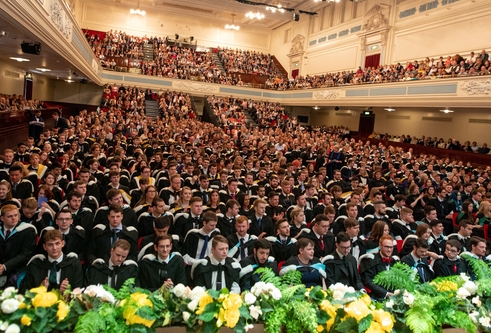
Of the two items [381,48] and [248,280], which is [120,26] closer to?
[381,48]

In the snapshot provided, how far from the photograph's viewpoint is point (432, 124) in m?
24.0

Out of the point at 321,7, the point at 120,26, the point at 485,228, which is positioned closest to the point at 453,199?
the point at 485,228

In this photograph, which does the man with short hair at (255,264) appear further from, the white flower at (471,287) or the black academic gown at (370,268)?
the white flower at (471,287)

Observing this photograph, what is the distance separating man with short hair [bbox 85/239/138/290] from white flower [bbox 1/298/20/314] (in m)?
1.86

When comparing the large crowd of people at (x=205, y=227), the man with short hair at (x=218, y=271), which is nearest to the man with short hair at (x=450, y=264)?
the large crowd of people at (x=205, y=227)

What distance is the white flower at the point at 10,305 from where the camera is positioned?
2.66 meters

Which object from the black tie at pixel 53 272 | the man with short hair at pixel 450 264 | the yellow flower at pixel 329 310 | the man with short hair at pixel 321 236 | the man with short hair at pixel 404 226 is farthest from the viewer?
the man with short hair at pixel 404 226

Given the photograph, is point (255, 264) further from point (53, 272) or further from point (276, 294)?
point (53, 272)

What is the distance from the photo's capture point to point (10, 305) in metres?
2.69

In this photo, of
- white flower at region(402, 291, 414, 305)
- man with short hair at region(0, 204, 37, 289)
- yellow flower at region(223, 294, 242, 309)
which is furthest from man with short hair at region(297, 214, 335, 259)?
man with short hair at region(0, 204, 37, 289)

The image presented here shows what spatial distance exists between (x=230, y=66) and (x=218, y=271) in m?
35.2

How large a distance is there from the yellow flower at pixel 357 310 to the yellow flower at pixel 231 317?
85 centimetres

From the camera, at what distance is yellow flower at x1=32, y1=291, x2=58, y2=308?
2787 mm

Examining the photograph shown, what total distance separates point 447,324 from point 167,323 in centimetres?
233
